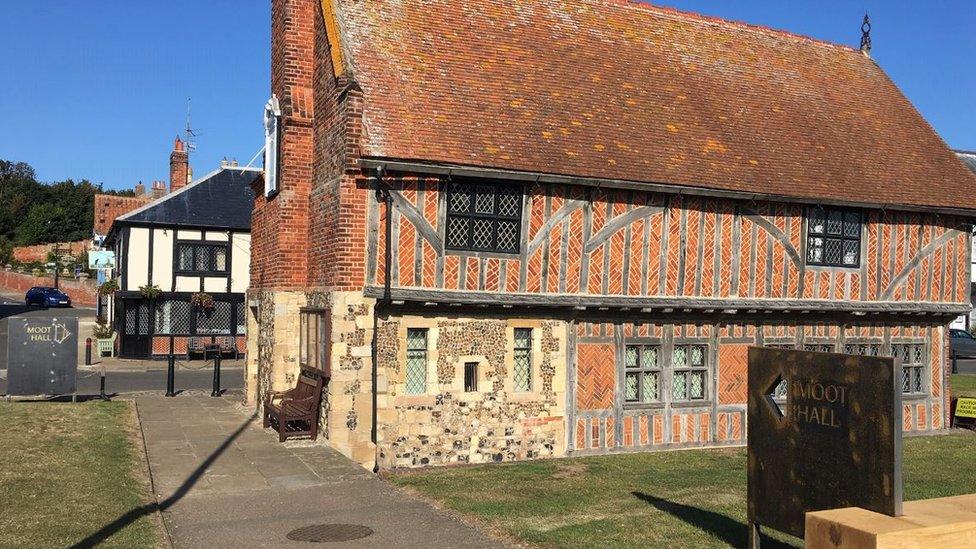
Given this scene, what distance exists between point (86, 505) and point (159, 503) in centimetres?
83

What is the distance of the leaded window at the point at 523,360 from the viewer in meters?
13.6

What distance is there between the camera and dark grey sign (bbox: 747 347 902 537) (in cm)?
648

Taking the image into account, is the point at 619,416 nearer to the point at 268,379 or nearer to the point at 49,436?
the point at 268,379

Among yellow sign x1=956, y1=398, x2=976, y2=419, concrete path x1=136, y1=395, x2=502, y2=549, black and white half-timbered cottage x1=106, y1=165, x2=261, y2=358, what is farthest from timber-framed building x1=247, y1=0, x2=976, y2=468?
black and white half-timbered cottage x1=106, y1=165, x2=261, y2=358

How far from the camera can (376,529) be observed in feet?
29.2

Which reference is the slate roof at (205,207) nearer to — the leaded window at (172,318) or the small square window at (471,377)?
the leaded window at (172,318)

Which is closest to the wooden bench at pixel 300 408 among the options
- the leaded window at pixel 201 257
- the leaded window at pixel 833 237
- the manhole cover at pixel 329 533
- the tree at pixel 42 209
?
the manhole cover at pixel 329 533

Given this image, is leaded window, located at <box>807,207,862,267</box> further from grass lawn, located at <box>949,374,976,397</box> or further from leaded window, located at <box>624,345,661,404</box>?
grass lawn, located at <box>949,374,976,397</box>

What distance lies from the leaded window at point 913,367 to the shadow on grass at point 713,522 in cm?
900

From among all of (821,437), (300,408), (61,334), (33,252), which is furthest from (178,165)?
(33,252)

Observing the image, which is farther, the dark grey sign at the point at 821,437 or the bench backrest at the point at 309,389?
the bench backrest at the point at 309,389

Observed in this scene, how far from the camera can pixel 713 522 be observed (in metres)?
9.30

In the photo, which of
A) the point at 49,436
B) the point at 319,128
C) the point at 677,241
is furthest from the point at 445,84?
the point at 49,436

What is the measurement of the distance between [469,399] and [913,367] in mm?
9582
